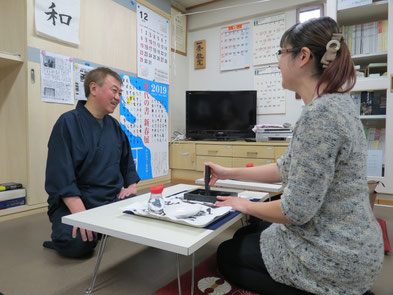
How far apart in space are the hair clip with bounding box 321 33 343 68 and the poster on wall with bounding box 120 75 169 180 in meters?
2.55

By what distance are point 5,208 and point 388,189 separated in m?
3.32

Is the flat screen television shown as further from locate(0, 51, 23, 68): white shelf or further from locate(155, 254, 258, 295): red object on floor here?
locate(155, 254, 258, 295): red object on floor

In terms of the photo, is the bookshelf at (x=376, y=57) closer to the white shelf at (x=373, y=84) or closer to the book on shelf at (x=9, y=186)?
the white shelf at (x=373, y=84)

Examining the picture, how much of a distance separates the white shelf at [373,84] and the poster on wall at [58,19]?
2711 millimetres

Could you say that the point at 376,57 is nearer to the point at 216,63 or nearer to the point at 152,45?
the point at 216,63

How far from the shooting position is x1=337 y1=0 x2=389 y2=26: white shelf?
261 cm

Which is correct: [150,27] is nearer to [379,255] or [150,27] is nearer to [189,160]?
[189,160]

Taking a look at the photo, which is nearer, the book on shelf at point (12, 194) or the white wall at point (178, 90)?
the book on shelf at point (12, 194)

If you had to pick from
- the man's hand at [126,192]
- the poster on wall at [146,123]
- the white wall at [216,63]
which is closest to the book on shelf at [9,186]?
the man's hand at [126,192]

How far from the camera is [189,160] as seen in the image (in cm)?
367

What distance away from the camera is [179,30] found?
4164 mm

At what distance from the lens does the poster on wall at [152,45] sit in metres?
3.32

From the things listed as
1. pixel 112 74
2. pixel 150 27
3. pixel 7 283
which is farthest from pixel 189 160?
pixel 7 283

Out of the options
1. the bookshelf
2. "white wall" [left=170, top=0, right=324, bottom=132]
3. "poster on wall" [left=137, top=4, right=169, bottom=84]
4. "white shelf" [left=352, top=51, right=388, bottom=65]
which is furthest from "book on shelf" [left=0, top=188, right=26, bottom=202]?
"white shelf" [left=352, top=51, right=388, bottom=65]
